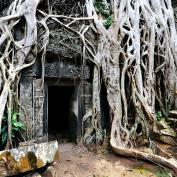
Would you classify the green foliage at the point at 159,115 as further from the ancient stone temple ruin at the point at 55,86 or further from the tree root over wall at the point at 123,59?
the ancient stone temple ruin at the point at 55,86

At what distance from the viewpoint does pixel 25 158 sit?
313 centimetres

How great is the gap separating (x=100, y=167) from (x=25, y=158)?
1498 mm

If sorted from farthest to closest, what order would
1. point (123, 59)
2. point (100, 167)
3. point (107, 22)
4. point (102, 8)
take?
point (102, 8) < point (107, 22) < point (123, 59) < point (100, 167)

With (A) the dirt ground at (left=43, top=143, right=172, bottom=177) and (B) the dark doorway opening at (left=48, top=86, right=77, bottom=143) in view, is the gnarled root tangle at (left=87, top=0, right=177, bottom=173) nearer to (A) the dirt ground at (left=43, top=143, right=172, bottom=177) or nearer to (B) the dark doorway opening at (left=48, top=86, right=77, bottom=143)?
(A) the dirt ground at (left=43, top=143, right=172, bottom=177)

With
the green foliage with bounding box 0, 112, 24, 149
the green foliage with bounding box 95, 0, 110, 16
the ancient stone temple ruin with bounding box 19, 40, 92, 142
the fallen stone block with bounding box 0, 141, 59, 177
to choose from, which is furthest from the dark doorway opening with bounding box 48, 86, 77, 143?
the green foliage with bounding box 95, 0, 110, 16

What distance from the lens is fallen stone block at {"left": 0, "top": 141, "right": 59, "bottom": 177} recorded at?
3010 millimetres

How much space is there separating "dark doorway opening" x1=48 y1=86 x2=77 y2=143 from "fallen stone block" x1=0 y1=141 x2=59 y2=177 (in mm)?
1838

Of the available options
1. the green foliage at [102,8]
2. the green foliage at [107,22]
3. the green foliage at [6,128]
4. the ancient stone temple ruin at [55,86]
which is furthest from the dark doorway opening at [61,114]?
the green foliage at [102,8]

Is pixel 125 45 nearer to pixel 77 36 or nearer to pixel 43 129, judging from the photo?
pixel 77 36

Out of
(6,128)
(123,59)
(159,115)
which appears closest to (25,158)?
(6,128)

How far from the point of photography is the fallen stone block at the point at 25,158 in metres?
3.01

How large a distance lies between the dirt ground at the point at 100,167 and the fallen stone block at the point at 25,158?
37cm

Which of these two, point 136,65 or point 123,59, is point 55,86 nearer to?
point 123,59

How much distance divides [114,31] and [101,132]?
2.23m
